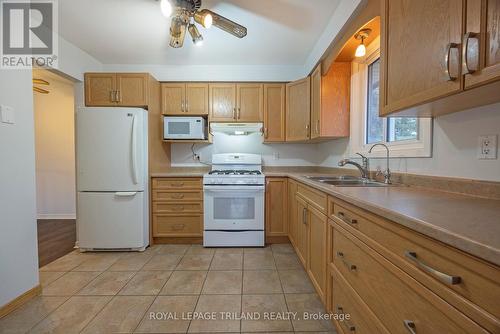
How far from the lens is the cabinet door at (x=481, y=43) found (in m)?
0.66

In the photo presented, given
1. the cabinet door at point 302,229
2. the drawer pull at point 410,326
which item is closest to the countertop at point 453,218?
the drawer pull at point 410,326

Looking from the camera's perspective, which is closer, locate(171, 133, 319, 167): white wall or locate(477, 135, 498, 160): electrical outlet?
locate(477, 135, 498, 160): electrical outlet

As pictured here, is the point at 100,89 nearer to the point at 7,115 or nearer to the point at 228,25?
the point at 7,115

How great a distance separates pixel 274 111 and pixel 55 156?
386 cm

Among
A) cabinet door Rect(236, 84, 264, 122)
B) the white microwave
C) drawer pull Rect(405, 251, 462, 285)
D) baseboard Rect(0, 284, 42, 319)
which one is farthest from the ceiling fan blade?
baseboard Rect(0, 284, 42, 319)

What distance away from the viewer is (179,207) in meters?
2.79

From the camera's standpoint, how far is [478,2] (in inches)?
27.6

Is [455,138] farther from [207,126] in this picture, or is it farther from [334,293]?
[207,126]

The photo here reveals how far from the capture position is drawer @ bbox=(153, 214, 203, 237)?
2.79m

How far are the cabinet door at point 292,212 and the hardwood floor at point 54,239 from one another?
2.64m

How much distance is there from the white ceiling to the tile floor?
237 centimetres

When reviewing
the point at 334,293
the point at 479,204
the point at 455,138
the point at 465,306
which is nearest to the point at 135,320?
the point at 334,293

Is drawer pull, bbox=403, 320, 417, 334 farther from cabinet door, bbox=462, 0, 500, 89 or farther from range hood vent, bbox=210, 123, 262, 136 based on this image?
range hood vent, bbox=210, 123, 262, 136

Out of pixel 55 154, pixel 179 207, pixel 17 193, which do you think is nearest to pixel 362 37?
pixel 179 207
